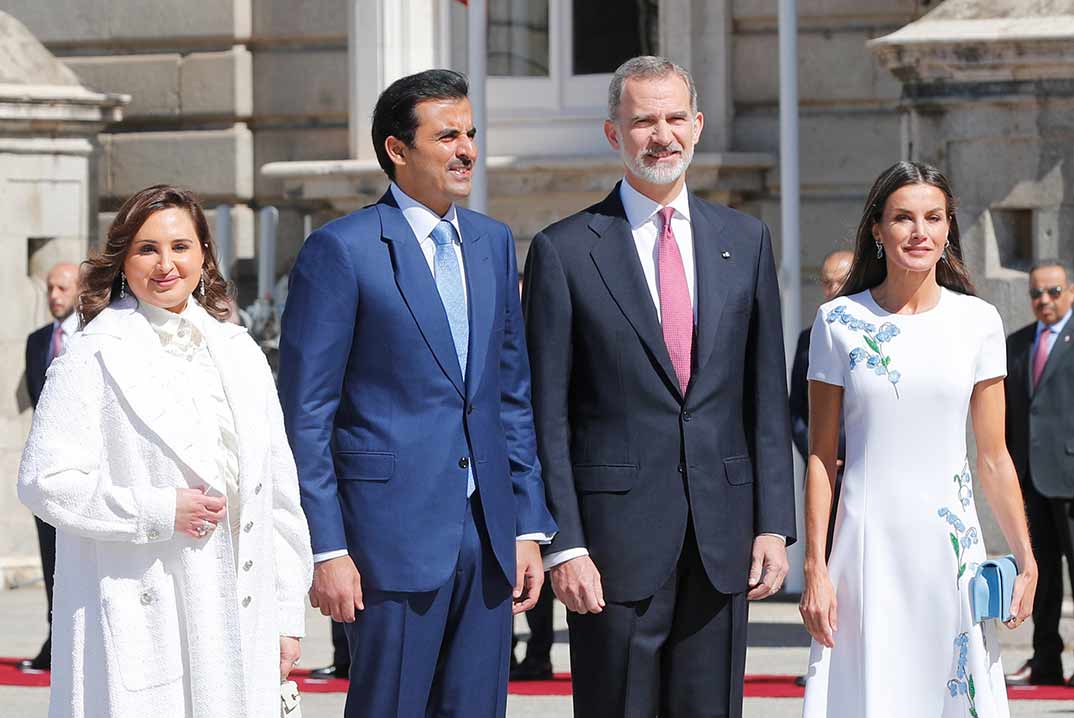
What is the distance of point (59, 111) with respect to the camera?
43.9ft

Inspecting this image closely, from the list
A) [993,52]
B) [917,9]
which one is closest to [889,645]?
[993,52]

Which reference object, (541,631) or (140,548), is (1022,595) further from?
(541,631)

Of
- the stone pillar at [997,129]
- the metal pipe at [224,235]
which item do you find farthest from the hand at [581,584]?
the metal pipe at [224,235]

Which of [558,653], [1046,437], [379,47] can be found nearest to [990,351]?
[1046,437]

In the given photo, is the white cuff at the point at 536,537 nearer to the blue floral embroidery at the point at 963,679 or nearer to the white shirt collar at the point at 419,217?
the white shirt collar at the point at 419,217

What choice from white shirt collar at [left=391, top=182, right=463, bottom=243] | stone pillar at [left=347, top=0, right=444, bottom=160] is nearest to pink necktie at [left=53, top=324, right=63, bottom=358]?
stone pillar at [left=347, top=0, right=444, bottom=160]

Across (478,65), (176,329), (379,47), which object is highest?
(379,47)

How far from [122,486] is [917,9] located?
8960 millimetres

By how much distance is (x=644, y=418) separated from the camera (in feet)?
17.9

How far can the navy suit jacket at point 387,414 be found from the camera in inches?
207

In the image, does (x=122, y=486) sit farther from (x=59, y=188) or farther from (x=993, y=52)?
(x=59, y=188)

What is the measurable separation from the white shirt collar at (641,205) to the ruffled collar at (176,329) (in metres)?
1.11

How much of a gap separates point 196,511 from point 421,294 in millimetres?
779

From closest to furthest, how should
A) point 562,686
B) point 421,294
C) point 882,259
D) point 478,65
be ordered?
point 421,294
point 882,259
point 562,686
point 478,65
